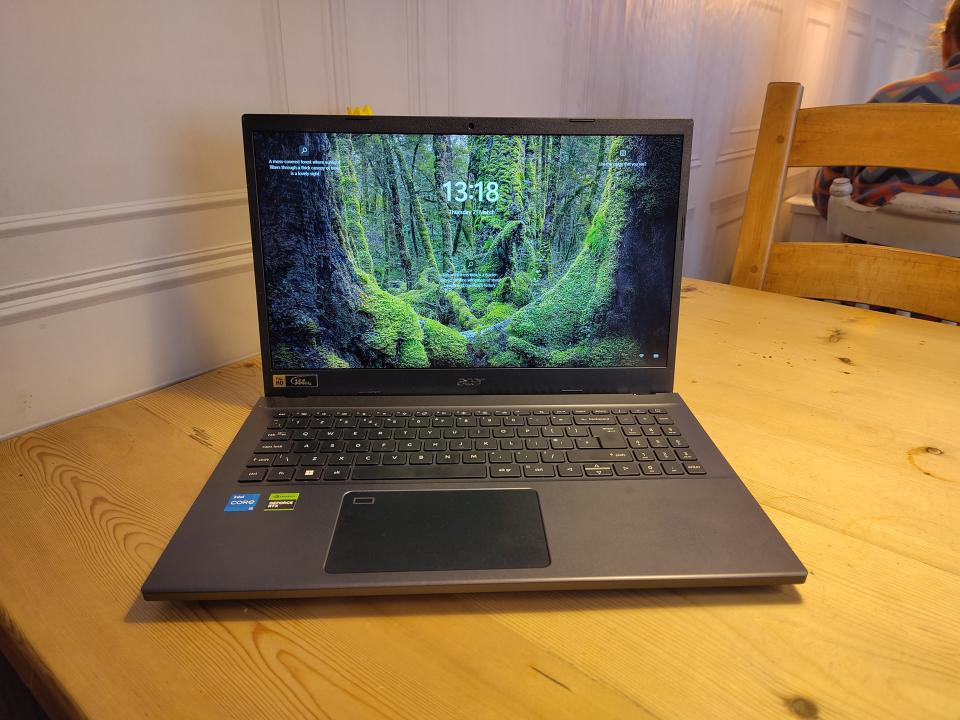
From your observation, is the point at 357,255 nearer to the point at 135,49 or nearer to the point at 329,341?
the point at 329,341

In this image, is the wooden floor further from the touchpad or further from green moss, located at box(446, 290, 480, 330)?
green moss, located at box(446, 290, 480, 330)

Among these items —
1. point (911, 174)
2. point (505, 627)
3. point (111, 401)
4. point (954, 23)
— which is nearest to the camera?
point (505, 627)

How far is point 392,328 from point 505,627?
35cm

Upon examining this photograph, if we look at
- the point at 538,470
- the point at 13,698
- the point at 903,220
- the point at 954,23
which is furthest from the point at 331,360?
the point at 954,23

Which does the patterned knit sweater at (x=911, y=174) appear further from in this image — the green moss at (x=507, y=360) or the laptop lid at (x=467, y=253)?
the green moss at (x=507, y=360)

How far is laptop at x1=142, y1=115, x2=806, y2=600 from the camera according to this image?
0.56 metres

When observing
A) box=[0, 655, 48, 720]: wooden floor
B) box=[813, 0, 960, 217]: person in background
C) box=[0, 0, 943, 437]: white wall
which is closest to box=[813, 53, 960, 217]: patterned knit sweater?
box=[813, 0, 960, 217]: person in background

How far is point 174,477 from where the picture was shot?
621mm

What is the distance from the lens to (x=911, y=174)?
1626 millimetres

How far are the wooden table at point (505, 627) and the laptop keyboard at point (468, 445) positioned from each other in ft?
0.29

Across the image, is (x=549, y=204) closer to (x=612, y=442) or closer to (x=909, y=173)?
(x=612, y=442)

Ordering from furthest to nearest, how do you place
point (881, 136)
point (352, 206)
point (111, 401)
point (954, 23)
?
1. point (954, 23)
2. point (881, 136)
3. point (111, 401)
4. point (352, 206)

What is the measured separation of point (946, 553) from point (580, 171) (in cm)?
48

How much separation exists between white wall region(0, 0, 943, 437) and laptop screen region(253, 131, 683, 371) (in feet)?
0.66
